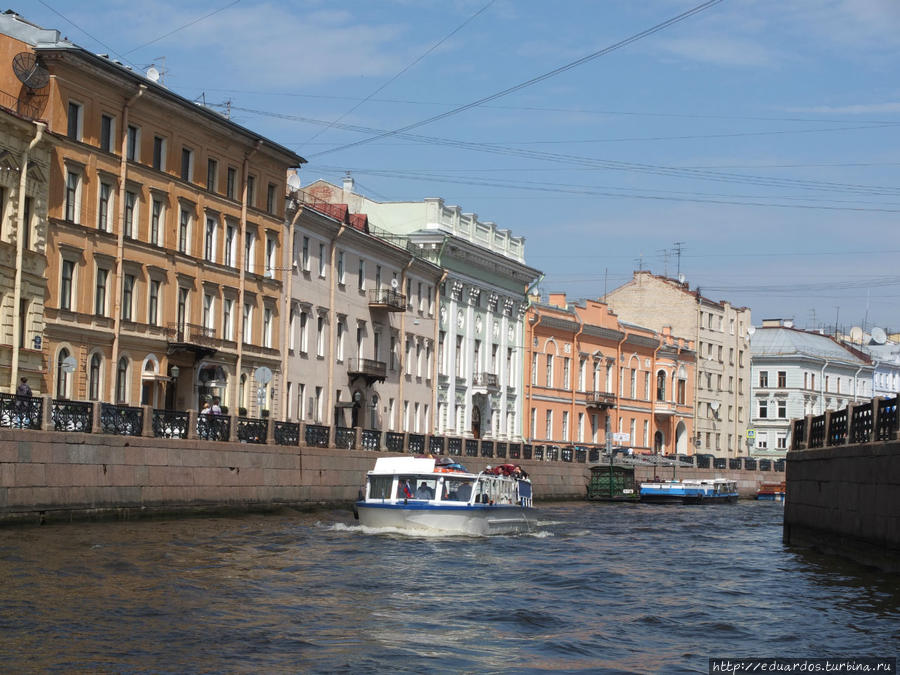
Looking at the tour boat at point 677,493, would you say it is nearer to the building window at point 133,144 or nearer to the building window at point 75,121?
the building window at point 133,144

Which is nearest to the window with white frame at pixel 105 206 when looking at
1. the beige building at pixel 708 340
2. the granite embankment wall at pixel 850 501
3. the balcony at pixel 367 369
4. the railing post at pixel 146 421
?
the railing post at pixel 146 421

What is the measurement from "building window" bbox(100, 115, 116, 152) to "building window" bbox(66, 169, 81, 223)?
4.59ft

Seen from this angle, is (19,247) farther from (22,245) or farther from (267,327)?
(267,327)

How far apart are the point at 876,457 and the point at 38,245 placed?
71.9 feet

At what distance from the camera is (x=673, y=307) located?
87.9 metres

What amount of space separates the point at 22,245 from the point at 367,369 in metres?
20.2

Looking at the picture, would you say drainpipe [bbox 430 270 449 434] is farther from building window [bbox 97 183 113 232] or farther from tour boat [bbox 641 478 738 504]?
building window [bbox 97 183 113 232]

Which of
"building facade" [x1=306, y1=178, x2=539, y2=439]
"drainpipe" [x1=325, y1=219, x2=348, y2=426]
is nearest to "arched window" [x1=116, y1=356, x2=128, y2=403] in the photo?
"drainpipe" [x1=325, y1=219, x2=348, y2=426]

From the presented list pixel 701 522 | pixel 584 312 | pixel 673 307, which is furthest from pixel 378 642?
pixel 673 307

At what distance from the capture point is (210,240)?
→ 1772 inches

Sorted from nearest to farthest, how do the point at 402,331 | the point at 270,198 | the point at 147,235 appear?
the point at 147,235 → the point at 270,198 → the point at 402,331

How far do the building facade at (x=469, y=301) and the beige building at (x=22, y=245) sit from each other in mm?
23947

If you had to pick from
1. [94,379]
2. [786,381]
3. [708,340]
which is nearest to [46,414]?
[94,379]

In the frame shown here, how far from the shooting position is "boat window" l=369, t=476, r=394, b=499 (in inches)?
1318
